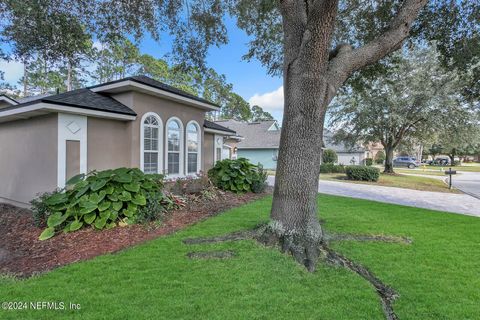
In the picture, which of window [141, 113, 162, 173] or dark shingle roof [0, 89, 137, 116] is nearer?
dark shingle roof [0, 89, 137, 116]

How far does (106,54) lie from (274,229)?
99.2ft

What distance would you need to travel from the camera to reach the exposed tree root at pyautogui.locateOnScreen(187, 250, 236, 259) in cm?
436

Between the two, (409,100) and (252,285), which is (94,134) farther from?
(409,100)

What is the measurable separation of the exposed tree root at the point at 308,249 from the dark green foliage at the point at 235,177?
4.92 m

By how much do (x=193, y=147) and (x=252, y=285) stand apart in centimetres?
776

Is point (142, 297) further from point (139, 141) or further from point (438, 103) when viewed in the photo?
point (438, 103)

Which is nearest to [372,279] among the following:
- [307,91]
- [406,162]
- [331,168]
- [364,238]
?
[364,238]

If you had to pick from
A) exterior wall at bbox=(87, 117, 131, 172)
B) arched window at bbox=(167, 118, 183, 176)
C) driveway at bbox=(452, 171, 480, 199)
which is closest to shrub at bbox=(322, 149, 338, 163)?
driveway at bbox=(452, 171, 480, 199)

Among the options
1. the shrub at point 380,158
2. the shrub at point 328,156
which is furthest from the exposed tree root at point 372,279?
the shrub at point 380,158

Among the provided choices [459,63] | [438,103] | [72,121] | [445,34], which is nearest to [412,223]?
[459,63]

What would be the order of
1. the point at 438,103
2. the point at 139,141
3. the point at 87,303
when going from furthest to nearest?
the point at 438,103 → the point at 139,141 → the point at 87,303

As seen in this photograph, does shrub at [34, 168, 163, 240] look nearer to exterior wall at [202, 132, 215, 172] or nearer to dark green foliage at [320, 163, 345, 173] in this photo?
exterior wall at [202, 132, 215, 172]

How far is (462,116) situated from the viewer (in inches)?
757

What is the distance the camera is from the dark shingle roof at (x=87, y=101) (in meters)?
6.96
